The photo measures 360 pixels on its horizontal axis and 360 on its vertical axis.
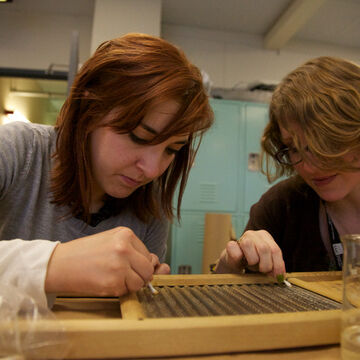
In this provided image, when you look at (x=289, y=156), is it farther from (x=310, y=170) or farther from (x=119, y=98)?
(x=119, y=98)

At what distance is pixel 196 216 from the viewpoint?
3.42 meters

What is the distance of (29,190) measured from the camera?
41.5 inches

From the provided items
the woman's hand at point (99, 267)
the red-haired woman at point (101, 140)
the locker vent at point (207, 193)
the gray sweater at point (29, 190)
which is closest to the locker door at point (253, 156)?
the locker vent at point (207, 193)

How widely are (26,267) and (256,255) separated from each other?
22.3 inches

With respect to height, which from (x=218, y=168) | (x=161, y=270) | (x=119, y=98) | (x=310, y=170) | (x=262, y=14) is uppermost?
(x=262, y=14)

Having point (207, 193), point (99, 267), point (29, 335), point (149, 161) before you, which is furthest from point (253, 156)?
point (29, 335)

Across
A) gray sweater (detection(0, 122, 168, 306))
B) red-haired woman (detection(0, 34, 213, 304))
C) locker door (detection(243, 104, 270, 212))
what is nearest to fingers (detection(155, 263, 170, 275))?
red-haired woman (detection(0, 34, 213, 304))

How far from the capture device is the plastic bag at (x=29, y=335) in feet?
1.26

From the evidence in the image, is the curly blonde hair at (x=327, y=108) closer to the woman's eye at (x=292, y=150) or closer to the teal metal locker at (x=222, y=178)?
the woman's eye at (x=292, y=150)

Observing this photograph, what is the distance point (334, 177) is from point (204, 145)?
2390 mm

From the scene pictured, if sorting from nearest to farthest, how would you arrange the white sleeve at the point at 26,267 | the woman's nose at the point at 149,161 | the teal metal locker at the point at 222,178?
the white sleeve at the point at 26,267
the woman's nose at the point at 149,161
the teal metal locker at the point at 222,178

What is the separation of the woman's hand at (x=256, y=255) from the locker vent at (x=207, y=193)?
2.48 metres

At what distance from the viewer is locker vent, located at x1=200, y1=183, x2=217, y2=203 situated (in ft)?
11.3

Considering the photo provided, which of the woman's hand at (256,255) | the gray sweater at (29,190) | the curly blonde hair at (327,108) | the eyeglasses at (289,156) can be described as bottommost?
the woman's hand at (256,255)
